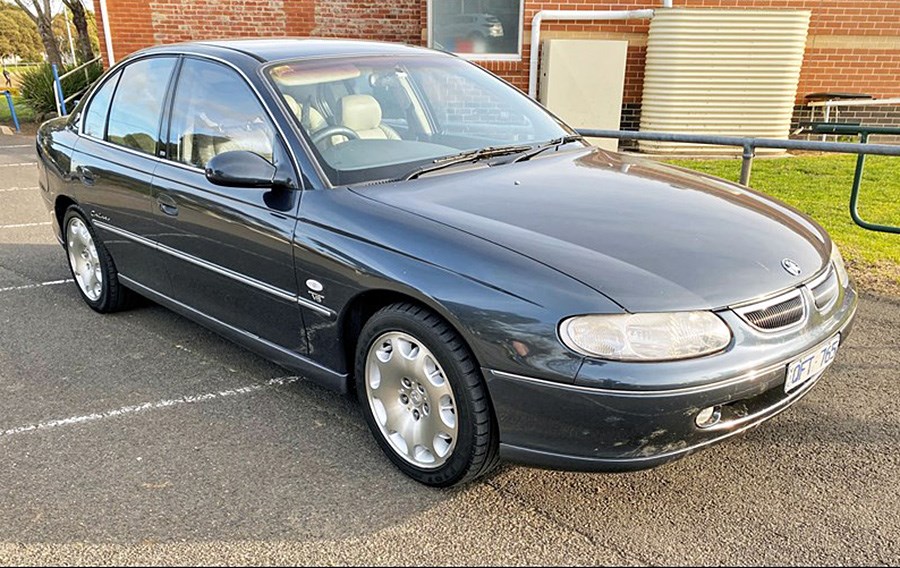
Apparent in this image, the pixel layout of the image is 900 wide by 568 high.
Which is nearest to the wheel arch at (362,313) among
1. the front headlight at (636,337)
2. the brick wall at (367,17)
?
the front headlight at (636,337)

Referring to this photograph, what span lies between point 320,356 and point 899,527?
2258mm

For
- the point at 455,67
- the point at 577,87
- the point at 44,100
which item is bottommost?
the point at 44,100

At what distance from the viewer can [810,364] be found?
269 cm

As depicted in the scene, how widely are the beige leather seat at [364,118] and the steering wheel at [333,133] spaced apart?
0.09 feet

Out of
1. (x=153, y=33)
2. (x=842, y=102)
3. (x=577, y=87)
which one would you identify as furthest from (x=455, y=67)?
(x=153, y=33)

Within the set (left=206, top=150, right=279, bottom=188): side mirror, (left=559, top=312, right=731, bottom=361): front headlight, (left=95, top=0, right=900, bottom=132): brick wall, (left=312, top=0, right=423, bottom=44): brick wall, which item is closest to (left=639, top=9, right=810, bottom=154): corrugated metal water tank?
(left=95, top=0, right=900, bottom=132): brick wall

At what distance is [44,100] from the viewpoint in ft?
52.0

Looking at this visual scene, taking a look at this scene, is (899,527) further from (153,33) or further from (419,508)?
(153,33)

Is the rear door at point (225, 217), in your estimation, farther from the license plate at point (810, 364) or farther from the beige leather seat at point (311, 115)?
the license plate at point (810, 364)

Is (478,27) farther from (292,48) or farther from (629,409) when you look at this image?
(629,409)

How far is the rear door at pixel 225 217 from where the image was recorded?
322 cm

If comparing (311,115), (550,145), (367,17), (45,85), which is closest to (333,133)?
(311,115)

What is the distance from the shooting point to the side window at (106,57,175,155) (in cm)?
404

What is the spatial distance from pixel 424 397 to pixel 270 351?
0.98 m
